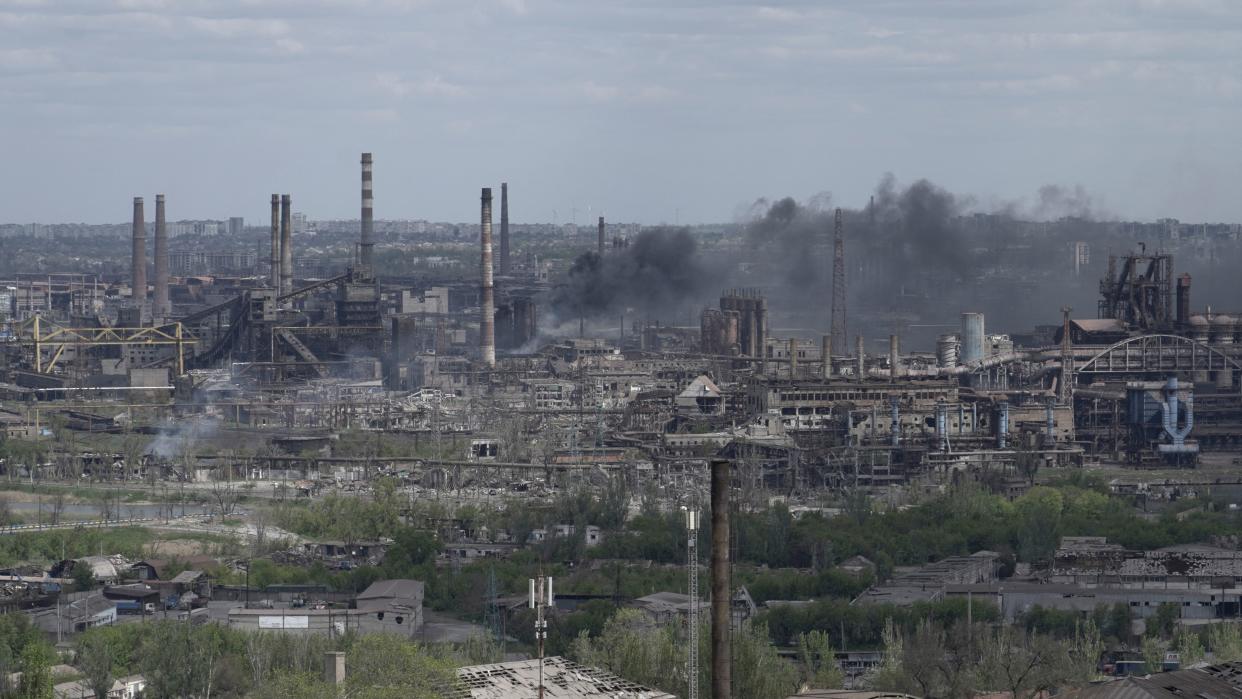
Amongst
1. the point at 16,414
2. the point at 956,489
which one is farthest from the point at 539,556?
the point at 16,414

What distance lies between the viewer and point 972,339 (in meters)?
59.7

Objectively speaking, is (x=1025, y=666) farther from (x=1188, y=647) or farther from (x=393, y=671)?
(x=393, y=671)

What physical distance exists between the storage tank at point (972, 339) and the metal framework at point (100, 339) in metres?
19.9

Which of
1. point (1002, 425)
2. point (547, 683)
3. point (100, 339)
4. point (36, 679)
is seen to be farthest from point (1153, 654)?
point (100, 339)

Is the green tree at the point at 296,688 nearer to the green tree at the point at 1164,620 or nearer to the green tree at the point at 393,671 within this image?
the green tree at the point at 393,671

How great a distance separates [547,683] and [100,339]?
50679 millimetres

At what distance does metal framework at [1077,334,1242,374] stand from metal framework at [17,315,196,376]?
23381 mm

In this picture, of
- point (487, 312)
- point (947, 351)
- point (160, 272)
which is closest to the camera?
point (947, 351)

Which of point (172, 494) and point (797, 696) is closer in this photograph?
point (797, 696)

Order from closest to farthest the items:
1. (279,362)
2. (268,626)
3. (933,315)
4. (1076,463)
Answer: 1. (268,626)
2. (1076,463)
3. (279,362)
4. (933,315)

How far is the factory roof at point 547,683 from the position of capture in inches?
793

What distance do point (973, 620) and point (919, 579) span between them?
12.4ft

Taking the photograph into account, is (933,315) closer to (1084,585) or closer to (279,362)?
(279,362)

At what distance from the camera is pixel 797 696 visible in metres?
20.3
